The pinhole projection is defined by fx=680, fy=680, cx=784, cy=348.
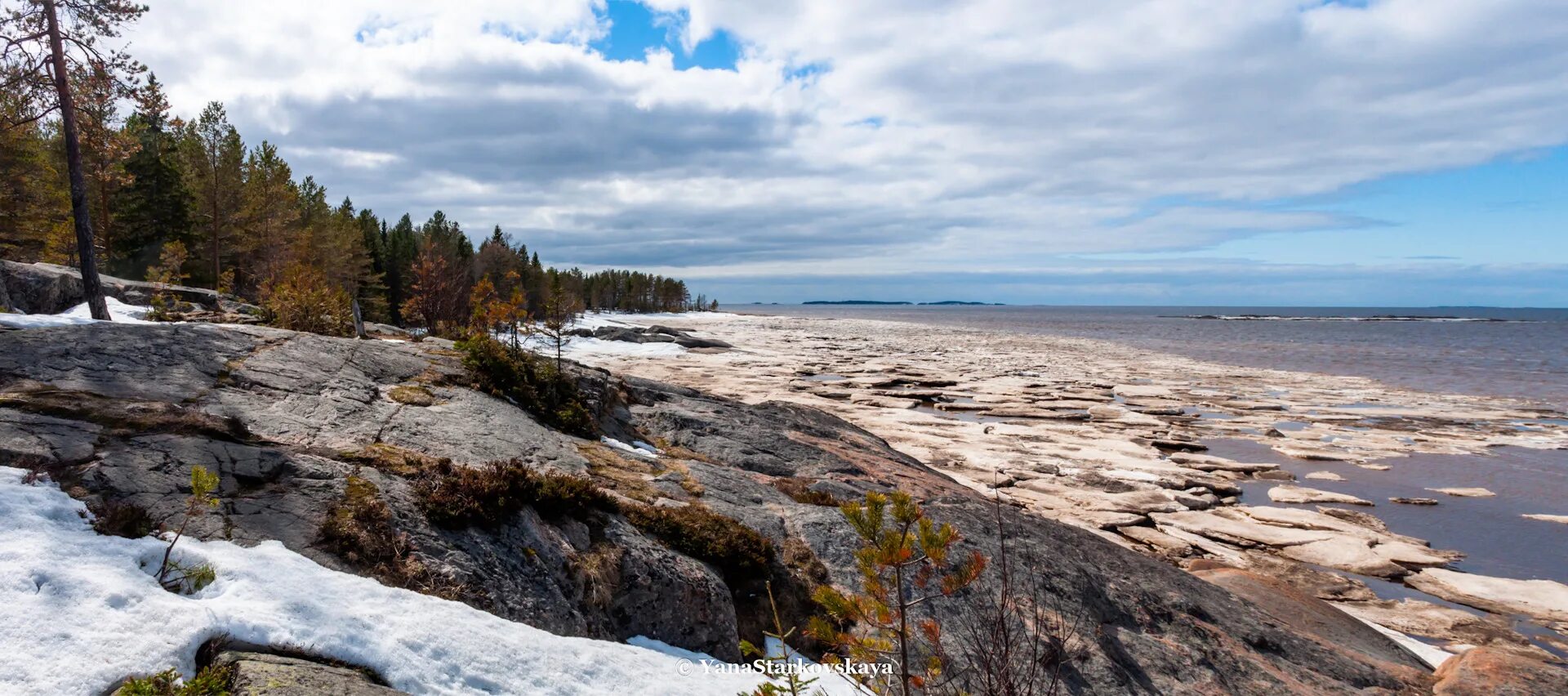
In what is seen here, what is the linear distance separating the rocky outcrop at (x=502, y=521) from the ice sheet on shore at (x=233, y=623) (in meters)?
0.38

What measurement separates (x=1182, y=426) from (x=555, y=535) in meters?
24.0

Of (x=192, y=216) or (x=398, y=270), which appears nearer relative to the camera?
(x=192, y=216)

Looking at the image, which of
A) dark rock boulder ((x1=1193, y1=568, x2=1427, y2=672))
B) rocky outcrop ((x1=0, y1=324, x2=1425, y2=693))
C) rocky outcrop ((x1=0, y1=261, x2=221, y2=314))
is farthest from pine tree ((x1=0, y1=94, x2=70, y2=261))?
dark rock boulder ((x1=1193, y1=568, x2=1427, y2=672))

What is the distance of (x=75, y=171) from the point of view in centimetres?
1352

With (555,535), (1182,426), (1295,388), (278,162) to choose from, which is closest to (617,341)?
(278,162)

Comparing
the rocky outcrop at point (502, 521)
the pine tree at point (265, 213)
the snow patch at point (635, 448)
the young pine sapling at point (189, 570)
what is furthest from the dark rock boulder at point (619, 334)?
the young pine sapling at point (189, 570)

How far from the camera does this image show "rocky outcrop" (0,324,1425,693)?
536 centimetres

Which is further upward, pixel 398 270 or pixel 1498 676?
pixel 398 270

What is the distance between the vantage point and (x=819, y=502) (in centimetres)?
914

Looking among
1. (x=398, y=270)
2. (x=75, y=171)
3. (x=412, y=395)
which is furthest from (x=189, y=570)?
(x=398, y=270)

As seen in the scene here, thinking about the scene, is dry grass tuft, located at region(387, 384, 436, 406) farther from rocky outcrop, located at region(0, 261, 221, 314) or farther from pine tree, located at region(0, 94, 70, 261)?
pine tree, located at region(0, 94, 70, 261)

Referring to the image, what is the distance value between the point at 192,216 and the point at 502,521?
1940 inches

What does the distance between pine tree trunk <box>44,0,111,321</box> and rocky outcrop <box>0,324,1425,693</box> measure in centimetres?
727

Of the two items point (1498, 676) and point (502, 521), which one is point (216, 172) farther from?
point (1498, 676)
